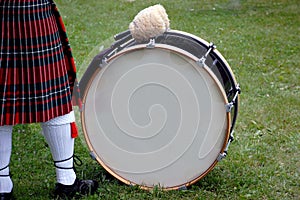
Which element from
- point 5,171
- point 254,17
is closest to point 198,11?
point 254,17

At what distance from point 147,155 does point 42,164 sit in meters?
0.82

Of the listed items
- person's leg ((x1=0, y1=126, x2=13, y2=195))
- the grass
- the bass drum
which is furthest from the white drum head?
person's leg ((x1=0, y1=126, x2=13, y2=195))

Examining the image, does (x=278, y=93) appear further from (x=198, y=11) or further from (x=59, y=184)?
(x=198, y=11)

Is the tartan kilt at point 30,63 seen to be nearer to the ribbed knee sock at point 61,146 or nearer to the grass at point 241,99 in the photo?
the ribbed knee sock at point 61,146

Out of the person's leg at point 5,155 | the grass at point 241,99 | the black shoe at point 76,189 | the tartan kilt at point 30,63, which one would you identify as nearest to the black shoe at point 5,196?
the person's leg at point 5,155

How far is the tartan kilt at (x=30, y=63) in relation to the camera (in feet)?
9.32

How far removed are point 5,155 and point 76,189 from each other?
0.43 metres

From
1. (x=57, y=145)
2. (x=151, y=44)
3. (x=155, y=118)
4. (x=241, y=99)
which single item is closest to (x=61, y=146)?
(x=57, y=145)

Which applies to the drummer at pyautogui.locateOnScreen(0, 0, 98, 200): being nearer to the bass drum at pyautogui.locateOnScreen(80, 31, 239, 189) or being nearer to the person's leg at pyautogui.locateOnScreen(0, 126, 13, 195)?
the person's leg at pyautogui.locateOnScreen(0, 126, 13, 195)

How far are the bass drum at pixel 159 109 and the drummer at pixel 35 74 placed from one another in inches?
8.9

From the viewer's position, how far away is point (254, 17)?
8.40m

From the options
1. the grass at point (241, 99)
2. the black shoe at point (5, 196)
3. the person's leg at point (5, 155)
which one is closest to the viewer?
the person's leg at point (5, 155)

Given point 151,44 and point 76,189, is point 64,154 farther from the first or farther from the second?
point 151,44

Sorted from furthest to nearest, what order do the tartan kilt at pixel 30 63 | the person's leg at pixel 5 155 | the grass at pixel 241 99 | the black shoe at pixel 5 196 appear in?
the grass at pixel 241 99
the black shoe at pixel 5 196
the person's leg at pixel 5 155
the tartan kilt at pixel 30 63
